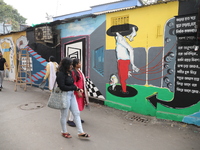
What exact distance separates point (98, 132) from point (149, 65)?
7.45 ft

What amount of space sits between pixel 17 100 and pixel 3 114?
1.45m

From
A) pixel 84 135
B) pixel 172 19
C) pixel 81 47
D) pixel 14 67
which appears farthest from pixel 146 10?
pixel 14 67

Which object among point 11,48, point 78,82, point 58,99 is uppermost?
point 11,48

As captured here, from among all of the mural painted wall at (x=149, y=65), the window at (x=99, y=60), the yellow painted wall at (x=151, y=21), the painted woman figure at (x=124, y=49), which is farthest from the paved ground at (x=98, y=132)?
the yellow painted wall at (x=151, y=21)

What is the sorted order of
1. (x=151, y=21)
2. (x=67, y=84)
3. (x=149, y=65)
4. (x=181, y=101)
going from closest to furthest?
(x=67, y=84)
(x=181, y=101)
(x=151, y=21)
(x=149, y=65)

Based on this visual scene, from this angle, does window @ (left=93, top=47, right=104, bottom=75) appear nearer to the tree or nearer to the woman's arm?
the woman's arm

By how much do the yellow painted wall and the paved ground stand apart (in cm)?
210

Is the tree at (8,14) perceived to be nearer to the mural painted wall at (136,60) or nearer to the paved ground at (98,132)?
the mural painted wall at (136,60)

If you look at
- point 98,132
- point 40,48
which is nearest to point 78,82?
point 98,132

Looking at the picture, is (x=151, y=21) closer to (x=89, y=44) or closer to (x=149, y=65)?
(x=149, y=65)

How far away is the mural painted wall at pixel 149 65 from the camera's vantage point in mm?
4156

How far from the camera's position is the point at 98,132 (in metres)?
3.80

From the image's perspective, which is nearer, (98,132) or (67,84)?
(67,84)

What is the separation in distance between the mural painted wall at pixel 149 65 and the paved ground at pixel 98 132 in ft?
1.29
